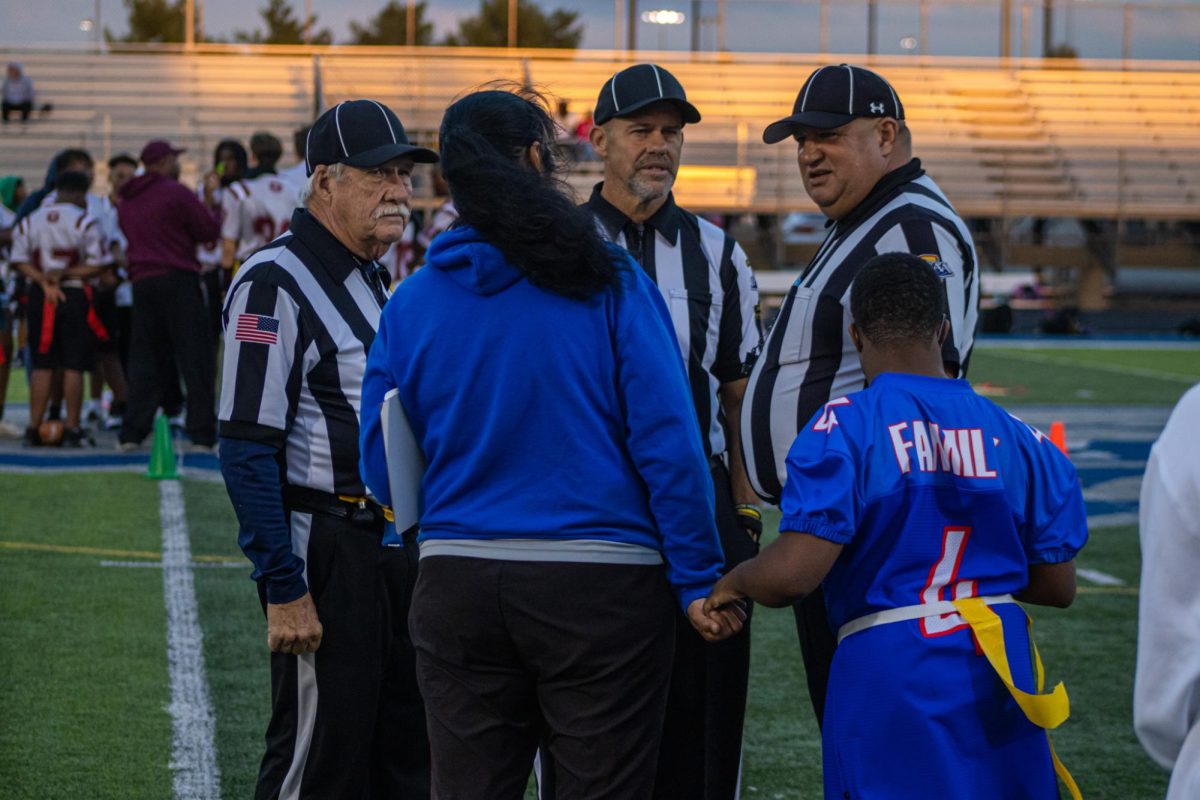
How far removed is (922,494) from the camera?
3.00 m

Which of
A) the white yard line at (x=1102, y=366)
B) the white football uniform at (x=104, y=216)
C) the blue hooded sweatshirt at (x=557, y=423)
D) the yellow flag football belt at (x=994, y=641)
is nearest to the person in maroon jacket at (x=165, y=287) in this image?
the white football uniform at (x=104, y=216)

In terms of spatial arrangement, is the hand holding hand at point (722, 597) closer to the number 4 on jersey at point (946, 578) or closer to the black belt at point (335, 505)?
the number 4 on jersey at point (946, 578)

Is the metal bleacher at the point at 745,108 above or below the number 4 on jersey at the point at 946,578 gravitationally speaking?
above

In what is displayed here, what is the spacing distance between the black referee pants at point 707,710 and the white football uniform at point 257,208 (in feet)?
27.8

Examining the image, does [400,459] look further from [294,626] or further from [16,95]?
[16,95]

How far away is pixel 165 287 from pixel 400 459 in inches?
350

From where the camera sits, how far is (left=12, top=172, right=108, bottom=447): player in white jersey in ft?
38.6

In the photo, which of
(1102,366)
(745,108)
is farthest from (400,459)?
(745,108)

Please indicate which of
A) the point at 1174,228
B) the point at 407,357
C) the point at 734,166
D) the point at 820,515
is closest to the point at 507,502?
the point at 407,357

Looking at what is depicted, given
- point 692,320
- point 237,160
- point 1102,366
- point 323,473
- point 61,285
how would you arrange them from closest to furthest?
point 323,473
point 692,320
point 61,285
point 237,160
point 1102,366

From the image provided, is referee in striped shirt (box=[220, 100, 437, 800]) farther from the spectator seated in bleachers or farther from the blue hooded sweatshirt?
the spectator seated in bleachers

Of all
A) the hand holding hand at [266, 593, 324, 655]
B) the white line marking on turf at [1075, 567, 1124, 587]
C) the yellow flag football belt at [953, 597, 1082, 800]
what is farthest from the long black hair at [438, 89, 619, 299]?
the white line marking on turf at [1075, 567, 1124, 587]

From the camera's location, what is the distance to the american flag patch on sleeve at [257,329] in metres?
3.61

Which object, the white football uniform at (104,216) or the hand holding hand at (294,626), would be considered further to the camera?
the white football uniform at (104,216)
